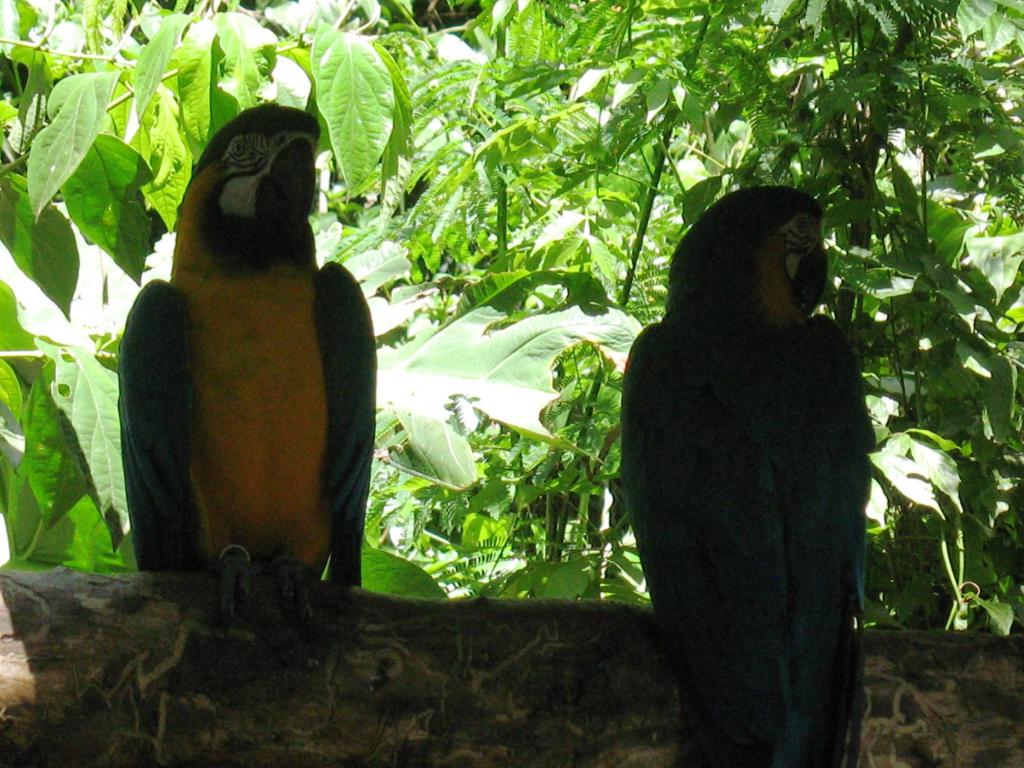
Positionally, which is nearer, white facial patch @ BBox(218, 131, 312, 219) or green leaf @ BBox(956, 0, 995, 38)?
green leaf @ BBox(956, 0, 995, 38)

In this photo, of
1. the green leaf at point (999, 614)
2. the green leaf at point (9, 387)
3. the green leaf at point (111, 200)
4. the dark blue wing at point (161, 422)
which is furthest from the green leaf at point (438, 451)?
the green leaf at point (999, 614)

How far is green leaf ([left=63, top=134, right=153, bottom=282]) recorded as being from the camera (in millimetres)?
2121

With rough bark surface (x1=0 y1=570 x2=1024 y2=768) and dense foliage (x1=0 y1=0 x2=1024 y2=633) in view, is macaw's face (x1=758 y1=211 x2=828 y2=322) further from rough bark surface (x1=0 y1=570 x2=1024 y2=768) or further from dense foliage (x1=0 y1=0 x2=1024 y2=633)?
rough bark surface (x1=0 y1=570 x2=1024 y2=768)

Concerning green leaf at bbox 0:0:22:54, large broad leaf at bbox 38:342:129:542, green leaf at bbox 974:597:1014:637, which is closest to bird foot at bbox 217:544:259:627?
large broad leaf at bbox 38:342:129:542

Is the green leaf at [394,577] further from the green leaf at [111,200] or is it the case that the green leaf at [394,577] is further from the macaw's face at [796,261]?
the macaw's face at [796,261]

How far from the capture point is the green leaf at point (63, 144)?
1.86 meters

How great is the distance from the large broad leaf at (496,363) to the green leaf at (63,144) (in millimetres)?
679

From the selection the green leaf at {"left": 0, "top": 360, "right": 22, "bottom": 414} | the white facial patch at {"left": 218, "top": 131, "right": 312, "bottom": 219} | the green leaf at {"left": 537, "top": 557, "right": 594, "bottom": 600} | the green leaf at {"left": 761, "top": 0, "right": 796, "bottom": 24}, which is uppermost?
the green leaf at {"left": 761, "top": 0, "right": 796, "bottom": 24}

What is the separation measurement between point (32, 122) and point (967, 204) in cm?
199

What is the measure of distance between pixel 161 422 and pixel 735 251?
0.98 metres

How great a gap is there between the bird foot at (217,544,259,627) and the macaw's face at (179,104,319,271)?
1.62ft

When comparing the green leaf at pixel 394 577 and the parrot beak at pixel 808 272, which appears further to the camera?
the green leaf at pixel 394 577

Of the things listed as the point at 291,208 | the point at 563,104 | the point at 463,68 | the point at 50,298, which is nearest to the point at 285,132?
the point at 291,208

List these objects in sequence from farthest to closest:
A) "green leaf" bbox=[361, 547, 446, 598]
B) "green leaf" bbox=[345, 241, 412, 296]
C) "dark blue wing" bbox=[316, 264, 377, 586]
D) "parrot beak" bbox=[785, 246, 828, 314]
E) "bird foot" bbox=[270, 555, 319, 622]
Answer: "green leaf" bbox=[345, 241, 412, 296]
"green leaf" bbox=[361, 547, 446, 598]
"parrot beak" bbox=[785, 246, 828, 314]
"dark blue wing" bbox=[316, 264, 377, 586]
"bird foot" bbox=[270, 555, 319, 622]
